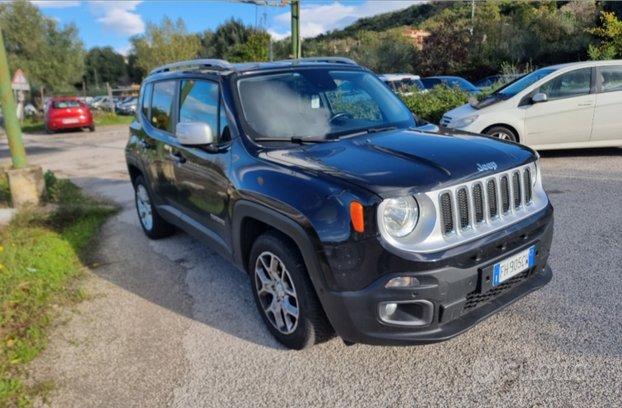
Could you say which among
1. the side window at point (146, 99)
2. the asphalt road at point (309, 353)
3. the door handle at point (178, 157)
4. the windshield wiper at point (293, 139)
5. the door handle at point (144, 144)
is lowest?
the asphalt road at point (309, 353)

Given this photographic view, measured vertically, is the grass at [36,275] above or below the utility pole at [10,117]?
below

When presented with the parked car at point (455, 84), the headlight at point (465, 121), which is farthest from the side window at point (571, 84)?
the parked car at point (455, 84)

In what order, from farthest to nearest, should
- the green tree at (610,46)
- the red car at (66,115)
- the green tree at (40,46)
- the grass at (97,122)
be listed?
the green tree at (40,46)
the grass at (97,122)
the red car at (66,115)
the green tree at (610,46)

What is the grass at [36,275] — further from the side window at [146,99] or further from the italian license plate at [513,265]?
the italian license plate at [513,265]

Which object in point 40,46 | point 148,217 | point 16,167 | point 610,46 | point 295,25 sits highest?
point 40,46

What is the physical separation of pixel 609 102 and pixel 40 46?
3651 centimetres

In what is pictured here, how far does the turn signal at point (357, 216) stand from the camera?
259cm

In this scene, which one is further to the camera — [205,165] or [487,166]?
[205,165]

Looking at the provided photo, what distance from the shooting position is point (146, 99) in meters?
5.65

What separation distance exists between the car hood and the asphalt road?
3.77 ft

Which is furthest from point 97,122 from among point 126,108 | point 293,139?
point 293,139

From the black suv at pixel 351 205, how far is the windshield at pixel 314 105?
12 mm

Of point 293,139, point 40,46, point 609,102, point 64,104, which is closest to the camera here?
point 293,139

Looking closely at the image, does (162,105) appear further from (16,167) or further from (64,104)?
(64,104)
